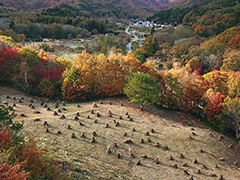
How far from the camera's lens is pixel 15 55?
133ft

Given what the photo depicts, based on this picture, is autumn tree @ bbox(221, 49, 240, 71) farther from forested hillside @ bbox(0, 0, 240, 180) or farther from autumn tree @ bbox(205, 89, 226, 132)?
autumn tree @ bbox(205, 89, 226, 132)

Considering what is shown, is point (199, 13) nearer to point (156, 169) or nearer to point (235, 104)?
point (235, 104)

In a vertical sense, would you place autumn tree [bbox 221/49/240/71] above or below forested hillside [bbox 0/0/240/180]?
above

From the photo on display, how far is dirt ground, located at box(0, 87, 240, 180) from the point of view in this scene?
61.9ft

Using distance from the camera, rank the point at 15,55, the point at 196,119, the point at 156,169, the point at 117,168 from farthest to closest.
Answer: the point at 15,55, the point at 196,119, the point at 156,169, the point at 117,168

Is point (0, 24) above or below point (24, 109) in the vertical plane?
above

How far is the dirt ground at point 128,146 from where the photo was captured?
61.9 ft

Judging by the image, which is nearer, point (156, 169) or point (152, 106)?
point (156, 169)

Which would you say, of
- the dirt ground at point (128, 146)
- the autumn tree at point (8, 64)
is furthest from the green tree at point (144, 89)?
the autumn tree at point (8, 64)

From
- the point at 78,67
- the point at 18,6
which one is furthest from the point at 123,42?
the point at 18,6

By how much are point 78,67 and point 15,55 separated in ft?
44.9

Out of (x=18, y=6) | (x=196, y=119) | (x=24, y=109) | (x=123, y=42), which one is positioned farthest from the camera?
(x=18, y=6)

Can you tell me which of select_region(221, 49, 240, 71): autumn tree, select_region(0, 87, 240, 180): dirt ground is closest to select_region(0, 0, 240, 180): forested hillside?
select_region(0, 87, 240, 180): dirt ground

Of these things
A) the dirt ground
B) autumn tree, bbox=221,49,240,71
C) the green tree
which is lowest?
the dirt ground
